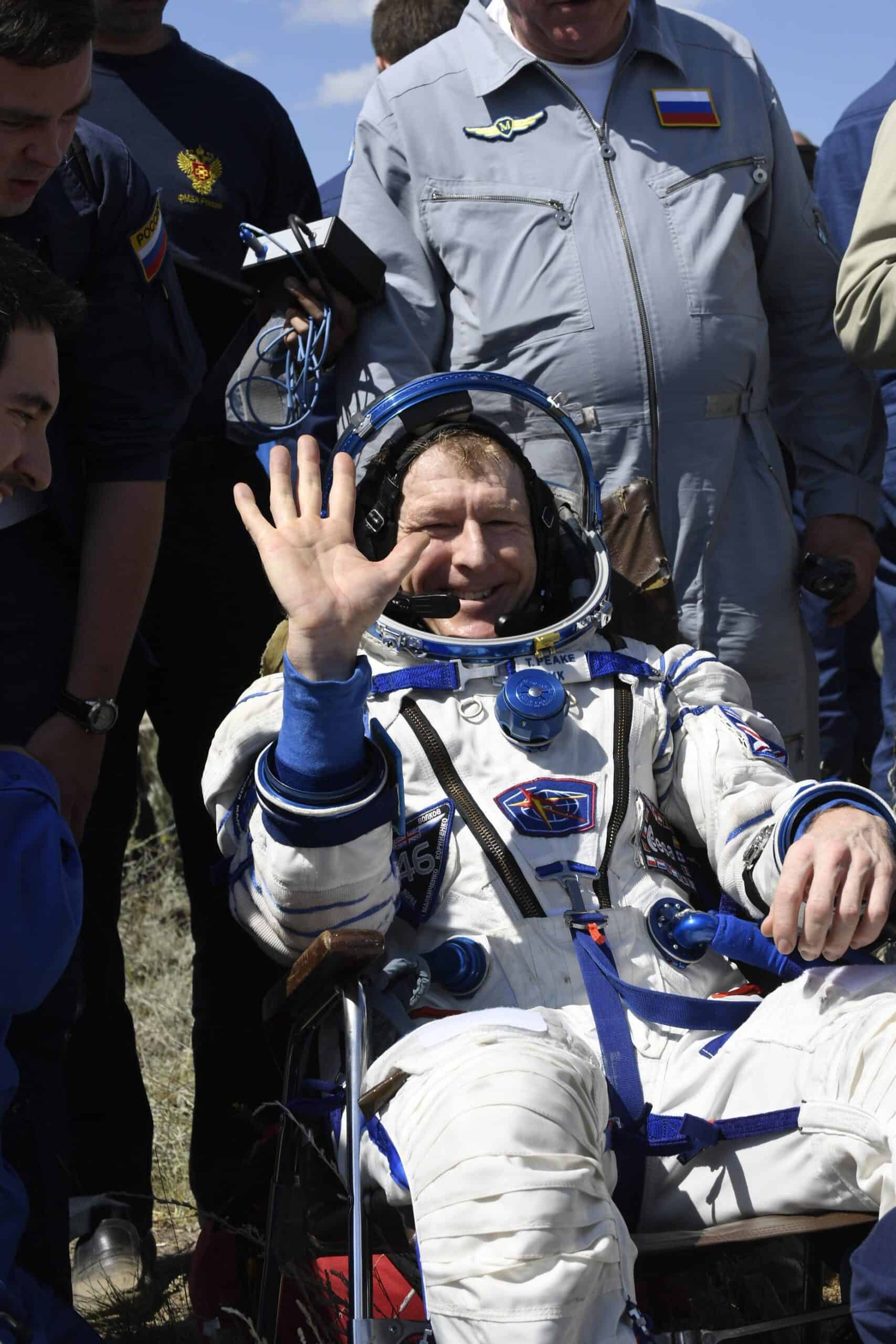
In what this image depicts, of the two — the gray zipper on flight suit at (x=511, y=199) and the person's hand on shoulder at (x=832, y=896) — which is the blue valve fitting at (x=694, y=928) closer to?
the person's hand on shoulder at (x=832, y=896)

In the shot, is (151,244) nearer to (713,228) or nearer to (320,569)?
(320,569)

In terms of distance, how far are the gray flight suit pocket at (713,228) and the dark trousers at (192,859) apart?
1.05m

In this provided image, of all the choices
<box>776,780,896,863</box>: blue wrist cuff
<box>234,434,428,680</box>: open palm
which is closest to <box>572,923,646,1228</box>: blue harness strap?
<box>776,780,896,863</box>: blue wrist cuff

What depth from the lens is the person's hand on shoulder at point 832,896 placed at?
2.05 metres

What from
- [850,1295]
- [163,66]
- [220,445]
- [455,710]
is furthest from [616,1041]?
[163,66]

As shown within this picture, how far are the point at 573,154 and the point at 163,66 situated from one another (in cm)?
104

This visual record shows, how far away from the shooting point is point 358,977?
2.09 meters

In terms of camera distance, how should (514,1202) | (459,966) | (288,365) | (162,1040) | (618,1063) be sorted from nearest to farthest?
(514,1202) → (618,1063) → (459,966) → (288,365) → (162,1040)

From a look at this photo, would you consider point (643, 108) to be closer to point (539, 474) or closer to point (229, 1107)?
point (539, 474)

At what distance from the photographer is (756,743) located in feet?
8.16

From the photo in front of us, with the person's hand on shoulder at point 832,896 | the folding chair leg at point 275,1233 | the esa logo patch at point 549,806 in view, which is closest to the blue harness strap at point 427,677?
the esa logo patch at point 549,806

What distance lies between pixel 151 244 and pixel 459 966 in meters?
1.32

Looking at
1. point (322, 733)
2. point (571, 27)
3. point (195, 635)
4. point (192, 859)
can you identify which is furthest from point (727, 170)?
point (192, 859)

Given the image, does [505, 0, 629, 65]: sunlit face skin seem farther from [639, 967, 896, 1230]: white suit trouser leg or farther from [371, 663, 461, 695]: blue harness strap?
[639, 967, 896, 1230]: white suit trouser leg
